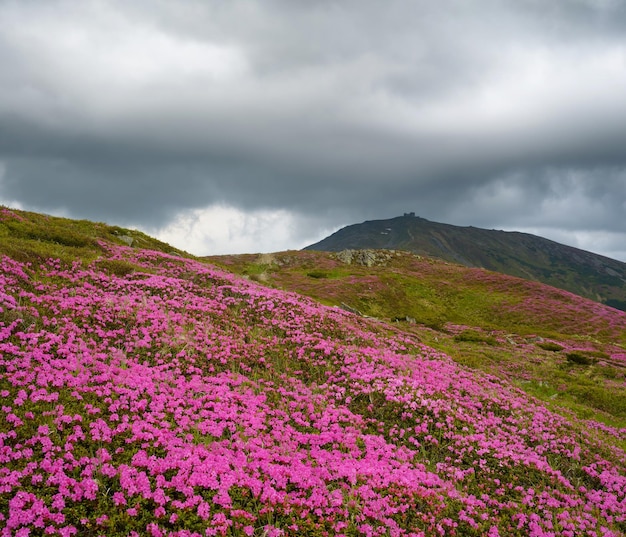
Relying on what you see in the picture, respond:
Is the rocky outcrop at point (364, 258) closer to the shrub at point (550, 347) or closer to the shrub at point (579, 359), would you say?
the shrub at point (550, 347)

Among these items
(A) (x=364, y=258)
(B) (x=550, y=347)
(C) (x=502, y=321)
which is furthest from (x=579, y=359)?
Result: (A) (x=364, y=258)

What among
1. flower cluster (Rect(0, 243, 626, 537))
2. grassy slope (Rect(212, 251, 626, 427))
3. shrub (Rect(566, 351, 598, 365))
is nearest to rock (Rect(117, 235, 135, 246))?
grassy slope (Rect(212, 251, 626, 427))

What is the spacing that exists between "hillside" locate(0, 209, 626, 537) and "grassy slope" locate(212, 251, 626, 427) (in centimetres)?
747

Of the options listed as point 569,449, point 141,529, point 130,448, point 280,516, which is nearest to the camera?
point 141,529

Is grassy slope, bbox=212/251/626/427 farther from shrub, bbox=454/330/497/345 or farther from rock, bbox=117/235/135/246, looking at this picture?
rock, bbox=117/235/135/246

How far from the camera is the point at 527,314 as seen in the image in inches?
2562

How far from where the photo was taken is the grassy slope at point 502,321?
2867 centimetres

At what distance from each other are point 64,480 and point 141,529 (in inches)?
80.1

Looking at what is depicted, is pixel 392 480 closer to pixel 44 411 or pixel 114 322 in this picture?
pixel 44 411

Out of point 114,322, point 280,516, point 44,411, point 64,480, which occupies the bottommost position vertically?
point 280,516

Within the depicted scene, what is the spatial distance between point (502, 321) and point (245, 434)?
61.8 metres

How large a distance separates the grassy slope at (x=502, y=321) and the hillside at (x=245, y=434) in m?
7.47

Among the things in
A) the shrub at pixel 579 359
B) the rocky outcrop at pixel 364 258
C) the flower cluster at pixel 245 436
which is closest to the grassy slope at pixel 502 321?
the shrub at pixel 579 359

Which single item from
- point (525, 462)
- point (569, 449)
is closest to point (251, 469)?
point (525, 462)
